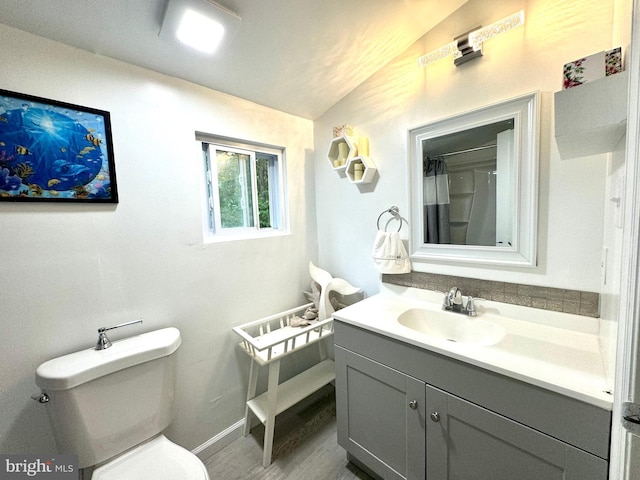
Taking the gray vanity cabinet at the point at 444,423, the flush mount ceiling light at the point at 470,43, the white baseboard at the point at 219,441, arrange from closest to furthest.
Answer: the gray vanity cabinet at the point at 444,423, the flush mount ceiling light at the point at 470,43, the white baseboard at the point at 219,441

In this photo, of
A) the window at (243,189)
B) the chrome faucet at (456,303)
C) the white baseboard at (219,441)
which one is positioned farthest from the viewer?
the window at (243,189)

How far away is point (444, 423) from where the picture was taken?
3.27ft

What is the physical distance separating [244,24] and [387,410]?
1.85 meters

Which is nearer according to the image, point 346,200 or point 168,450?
point 168,450

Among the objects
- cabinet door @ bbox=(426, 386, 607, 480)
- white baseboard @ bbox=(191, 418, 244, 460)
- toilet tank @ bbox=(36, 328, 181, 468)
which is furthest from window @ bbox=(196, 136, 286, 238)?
cabinet door @ bbox=(426, 386, 607, 480)

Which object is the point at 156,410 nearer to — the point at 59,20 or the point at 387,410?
the point at 387,410

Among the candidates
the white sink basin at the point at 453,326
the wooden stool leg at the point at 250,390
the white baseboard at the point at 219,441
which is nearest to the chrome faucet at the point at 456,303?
the white sink basin at the point at 453,326

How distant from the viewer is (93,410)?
1.00 meters

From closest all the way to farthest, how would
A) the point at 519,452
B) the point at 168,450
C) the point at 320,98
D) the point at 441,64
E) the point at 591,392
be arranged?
the point at 591,392 < the point at 519,452 < the point at 168,450 < the point at 441,64 < the point at 320,98

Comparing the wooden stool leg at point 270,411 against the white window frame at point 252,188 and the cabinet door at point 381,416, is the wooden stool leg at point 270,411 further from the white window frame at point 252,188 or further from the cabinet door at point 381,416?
the white window frame at point 252,188

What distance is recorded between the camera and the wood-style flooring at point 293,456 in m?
1.38

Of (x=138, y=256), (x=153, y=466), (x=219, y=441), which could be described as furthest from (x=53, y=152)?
(x=219, y=441)

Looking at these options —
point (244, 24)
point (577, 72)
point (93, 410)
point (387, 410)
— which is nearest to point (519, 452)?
point (387, 410)

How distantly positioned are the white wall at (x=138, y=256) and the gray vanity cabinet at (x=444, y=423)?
0.73 meters
